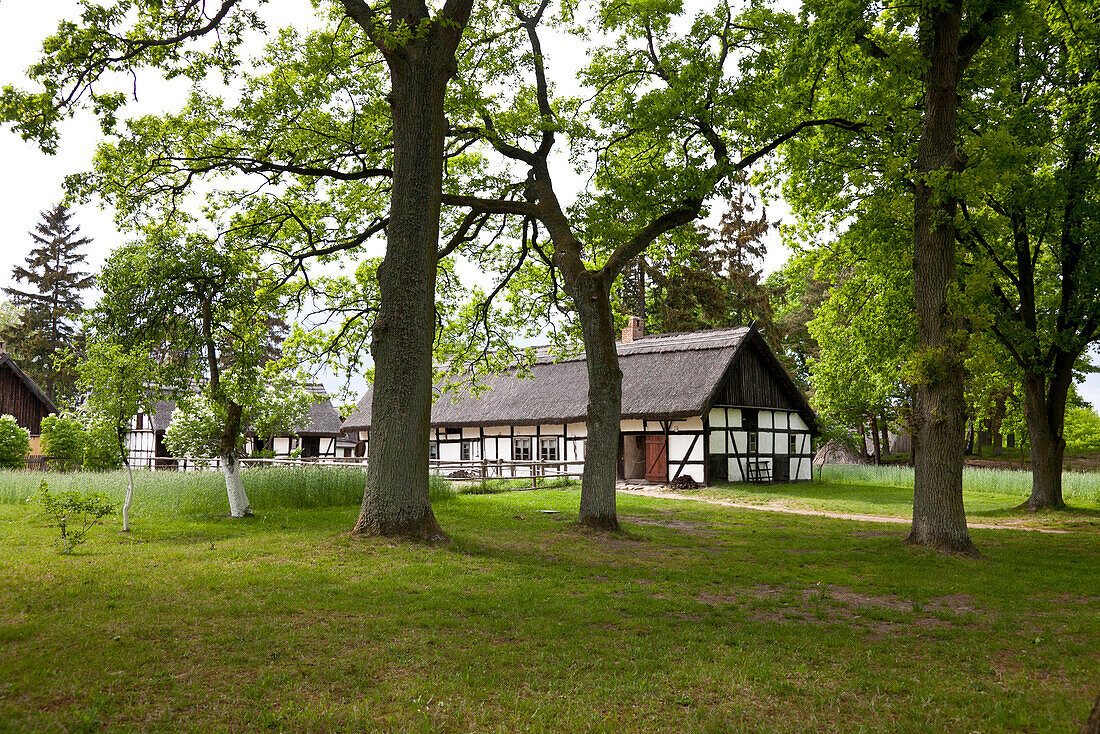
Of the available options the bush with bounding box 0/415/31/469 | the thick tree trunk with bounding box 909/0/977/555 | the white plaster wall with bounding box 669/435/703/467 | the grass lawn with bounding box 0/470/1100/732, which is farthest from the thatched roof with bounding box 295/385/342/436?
the thick tree trunk with bounding box 909/0/977/555

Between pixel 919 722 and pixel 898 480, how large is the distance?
88.3 feet

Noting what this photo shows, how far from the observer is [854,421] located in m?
36.1

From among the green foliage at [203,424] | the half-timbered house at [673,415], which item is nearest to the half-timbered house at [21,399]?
the half-timbered house at [673,415]

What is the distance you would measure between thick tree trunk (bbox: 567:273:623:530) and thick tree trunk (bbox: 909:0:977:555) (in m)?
4.64

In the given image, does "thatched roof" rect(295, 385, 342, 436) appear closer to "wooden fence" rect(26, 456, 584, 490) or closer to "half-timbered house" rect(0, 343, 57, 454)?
"wooden fence" rect(26, 456, 584, 490)

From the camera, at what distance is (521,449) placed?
2925 cm

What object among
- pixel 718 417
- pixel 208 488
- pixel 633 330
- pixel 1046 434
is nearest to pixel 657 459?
pixel 718 417

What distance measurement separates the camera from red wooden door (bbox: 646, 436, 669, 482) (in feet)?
82.3

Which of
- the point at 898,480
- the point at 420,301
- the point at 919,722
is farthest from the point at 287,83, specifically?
the point at 898,480

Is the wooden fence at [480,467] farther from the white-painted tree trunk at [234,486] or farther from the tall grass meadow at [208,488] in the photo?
the white-painted tree trunk at [234,486]

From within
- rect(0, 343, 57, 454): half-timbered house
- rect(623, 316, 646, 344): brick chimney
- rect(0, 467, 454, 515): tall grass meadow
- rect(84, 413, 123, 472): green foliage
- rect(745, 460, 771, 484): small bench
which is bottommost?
rect(745, 460, 771, 484): small bench

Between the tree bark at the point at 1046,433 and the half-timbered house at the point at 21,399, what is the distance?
105 feet

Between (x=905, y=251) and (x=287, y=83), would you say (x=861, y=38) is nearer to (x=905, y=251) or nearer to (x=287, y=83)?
(x=905, y=251)

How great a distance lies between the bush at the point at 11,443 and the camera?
2192 cm
